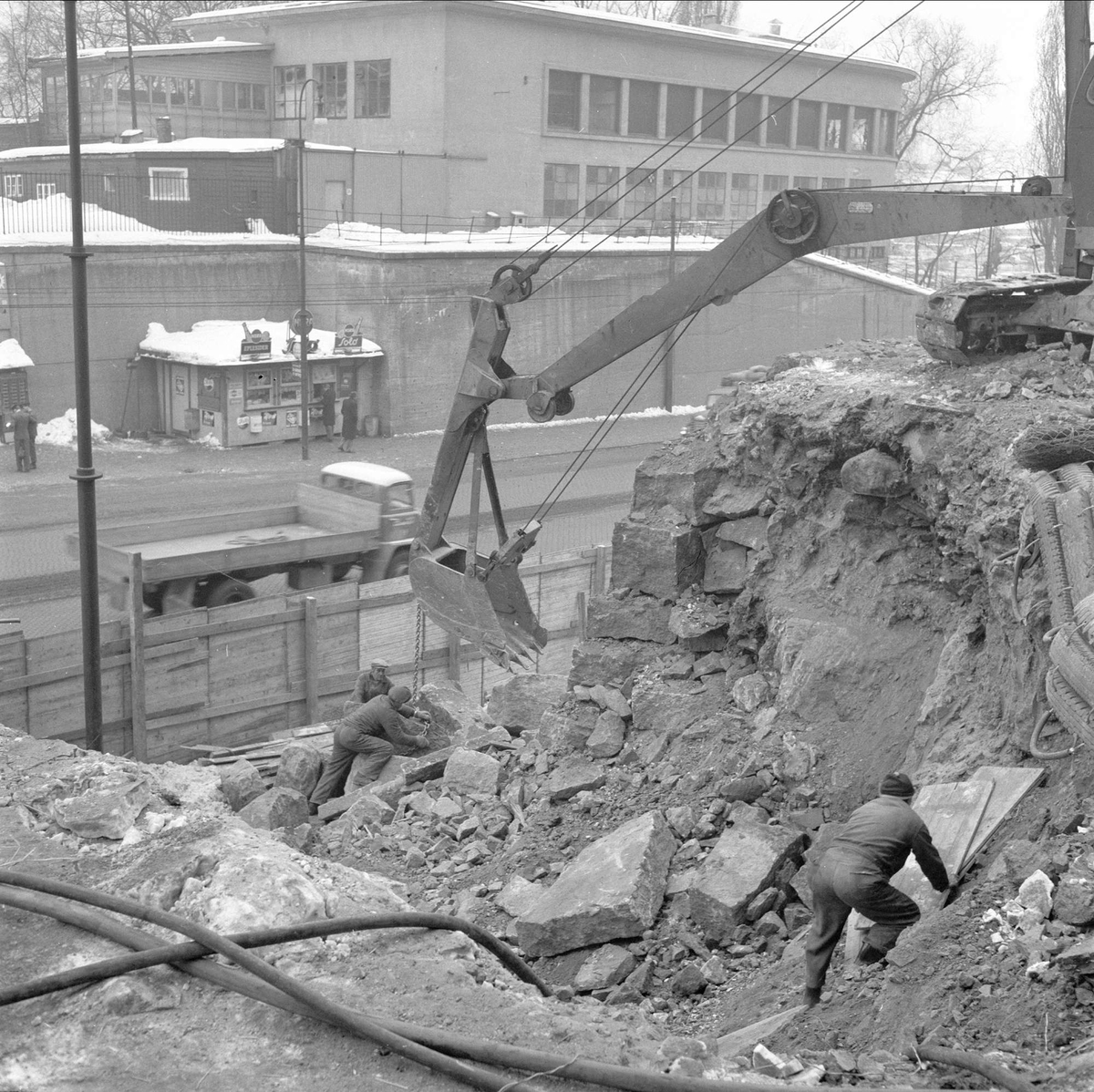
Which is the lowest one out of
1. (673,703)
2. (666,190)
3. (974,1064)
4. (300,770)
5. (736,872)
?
(300,770)

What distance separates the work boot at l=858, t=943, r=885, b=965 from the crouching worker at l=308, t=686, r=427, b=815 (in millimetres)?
6275

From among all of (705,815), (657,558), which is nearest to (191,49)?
(657,558)

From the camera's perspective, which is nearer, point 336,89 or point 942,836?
point 942,836

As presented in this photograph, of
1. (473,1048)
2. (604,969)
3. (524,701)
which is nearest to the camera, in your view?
(473,1048)

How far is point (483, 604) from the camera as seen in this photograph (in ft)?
36.4

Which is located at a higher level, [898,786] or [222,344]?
[222,344]

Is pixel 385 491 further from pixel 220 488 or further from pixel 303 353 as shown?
pixel 303 353

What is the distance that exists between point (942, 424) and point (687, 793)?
336 centimetres

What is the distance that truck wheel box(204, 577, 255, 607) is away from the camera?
1634 cm

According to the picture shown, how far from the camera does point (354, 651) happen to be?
1547 cm

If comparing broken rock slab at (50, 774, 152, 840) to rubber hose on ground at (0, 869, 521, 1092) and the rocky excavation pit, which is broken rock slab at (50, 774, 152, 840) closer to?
the rocky excavation pit

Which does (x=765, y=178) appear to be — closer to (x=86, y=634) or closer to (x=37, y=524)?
(x=37, y=524)

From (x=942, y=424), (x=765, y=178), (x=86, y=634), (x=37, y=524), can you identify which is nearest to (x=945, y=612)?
(x=942, y=424)

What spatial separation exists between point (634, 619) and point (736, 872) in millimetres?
3685
